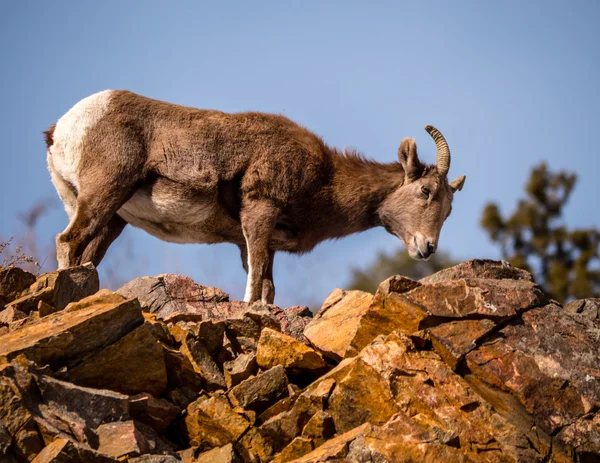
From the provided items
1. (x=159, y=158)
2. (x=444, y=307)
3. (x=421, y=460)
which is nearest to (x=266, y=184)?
(x=159, y=158)

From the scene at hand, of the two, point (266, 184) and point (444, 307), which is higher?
point (266, 184)

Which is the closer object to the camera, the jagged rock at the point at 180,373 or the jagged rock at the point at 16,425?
the jagged rock at the point at 16,425

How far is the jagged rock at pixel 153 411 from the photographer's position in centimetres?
629

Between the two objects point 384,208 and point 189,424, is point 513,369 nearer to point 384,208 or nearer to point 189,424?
point 189,424

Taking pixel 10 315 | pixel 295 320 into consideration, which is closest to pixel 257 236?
pixel 295 320

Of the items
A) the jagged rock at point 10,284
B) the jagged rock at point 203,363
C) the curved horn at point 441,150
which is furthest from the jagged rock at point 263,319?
the curved horn at point 441,150

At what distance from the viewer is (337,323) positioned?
786 centimetres

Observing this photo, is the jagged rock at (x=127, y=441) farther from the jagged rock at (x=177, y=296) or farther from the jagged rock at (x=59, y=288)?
the jagged rock at (x=177, y=296)

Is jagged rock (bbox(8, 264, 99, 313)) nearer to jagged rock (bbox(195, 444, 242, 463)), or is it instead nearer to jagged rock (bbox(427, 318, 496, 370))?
jagged rock (bbox(195, 444, 242, 463))

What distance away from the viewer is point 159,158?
10055 mm

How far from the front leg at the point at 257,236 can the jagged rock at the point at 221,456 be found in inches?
156

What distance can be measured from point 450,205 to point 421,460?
629 centimetres

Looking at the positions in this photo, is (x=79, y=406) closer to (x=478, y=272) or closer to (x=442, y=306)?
(x=442, y=306)

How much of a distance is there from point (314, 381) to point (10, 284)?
312 cm
